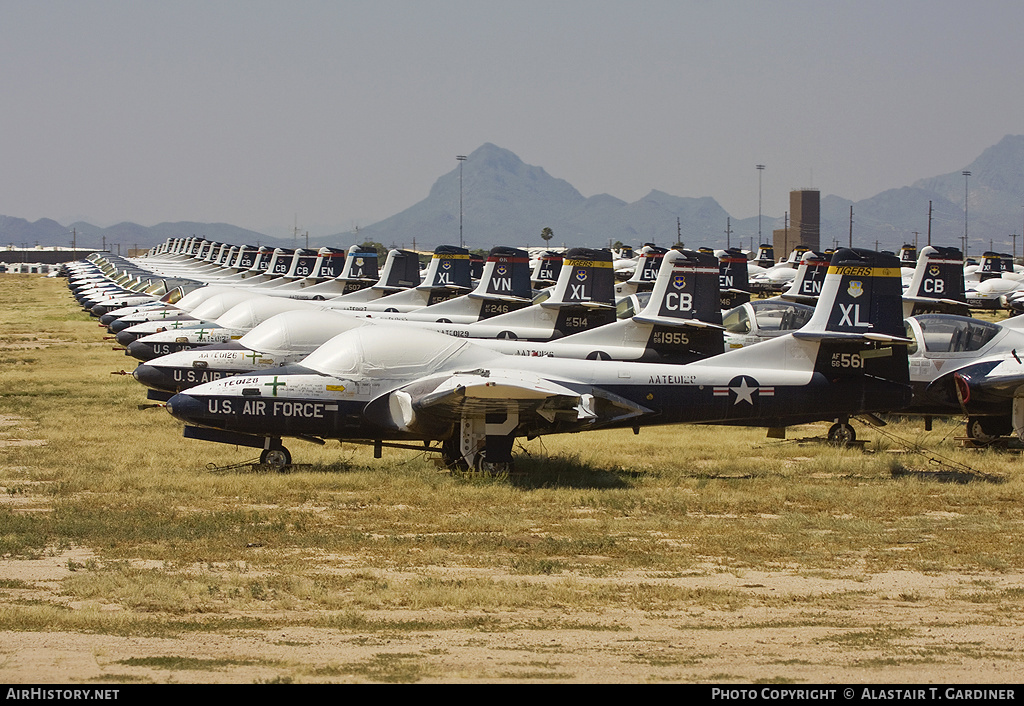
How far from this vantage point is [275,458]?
53.4ft

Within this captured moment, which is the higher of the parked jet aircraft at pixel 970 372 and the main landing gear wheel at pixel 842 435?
the parked jet aircraft at pixel 970 372

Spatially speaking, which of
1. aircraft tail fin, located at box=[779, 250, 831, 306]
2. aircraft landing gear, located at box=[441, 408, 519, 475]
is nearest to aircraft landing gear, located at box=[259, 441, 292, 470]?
aircraft landing gear, located at box=[441, 408, 519, 475]

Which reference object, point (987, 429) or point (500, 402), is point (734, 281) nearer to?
point (987, 429)

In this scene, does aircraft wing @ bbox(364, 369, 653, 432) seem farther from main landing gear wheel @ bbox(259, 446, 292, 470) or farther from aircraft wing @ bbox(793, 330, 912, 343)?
aircraft wing @ bbox(793, 330, 912, 343)

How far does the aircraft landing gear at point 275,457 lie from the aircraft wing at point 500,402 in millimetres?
1493

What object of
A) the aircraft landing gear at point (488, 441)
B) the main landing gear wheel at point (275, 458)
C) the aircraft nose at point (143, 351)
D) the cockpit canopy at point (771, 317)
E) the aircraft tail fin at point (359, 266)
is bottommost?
the main landing gear wheel at point (275, 458)

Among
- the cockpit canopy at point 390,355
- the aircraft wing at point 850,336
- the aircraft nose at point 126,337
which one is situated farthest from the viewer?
the aircraft nose at point 126,337

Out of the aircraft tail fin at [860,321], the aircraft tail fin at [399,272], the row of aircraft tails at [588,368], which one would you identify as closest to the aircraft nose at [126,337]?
the row of aircraft tails at [588,368]

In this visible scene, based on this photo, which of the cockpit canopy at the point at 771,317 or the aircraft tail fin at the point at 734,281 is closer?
the cockpit canopy at the point at 771,317

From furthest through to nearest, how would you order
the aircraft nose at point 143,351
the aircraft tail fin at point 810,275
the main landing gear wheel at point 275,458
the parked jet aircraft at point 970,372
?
1. the aircraft tail fin at point 810,275
2. the aircraft nose at point 143,351
3. the parked jet aircraft at point 970,372
4. the main landing gear wheel at point 275,458

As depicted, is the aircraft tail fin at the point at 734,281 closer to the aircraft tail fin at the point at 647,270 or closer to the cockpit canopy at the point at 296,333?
the aircraft tail fin at the point at 647,270

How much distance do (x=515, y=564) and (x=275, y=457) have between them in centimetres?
630

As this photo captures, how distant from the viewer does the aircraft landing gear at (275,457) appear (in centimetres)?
1625

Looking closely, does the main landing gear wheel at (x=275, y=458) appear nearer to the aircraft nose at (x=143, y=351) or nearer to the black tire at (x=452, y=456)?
the black tire at (x=452, y=456)
